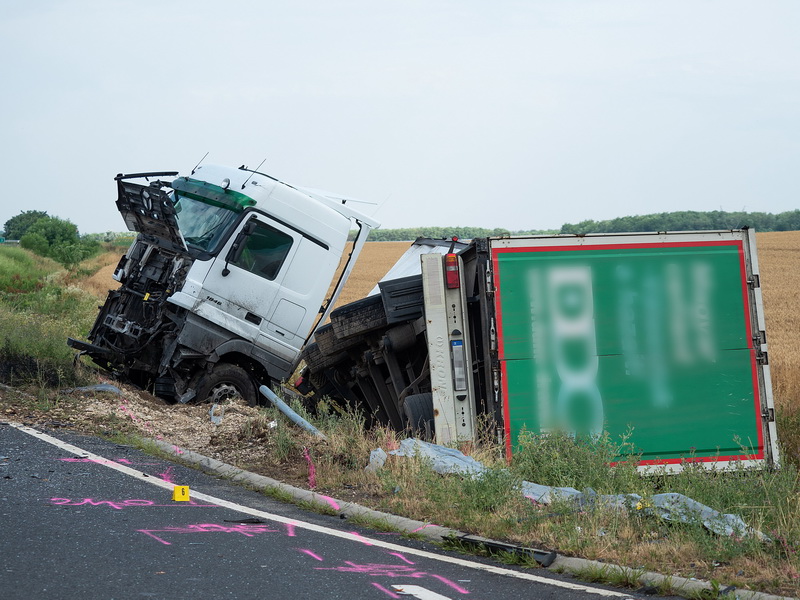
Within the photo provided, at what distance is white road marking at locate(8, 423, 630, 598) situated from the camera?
480cm

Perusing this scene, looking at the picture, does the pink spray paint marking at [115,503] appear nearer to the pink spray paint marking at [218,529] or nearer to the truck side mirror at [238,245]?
the pink spray paint marking at [218,529]

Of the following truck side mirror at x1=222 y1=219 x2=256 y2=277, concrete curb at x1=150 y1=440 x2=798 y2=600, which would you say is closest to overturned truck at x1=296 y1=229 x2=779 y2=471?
concrete curb at x1=150 y1=440 x2=798 y2=600

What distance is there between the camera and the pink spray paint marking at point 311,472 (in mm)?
7124

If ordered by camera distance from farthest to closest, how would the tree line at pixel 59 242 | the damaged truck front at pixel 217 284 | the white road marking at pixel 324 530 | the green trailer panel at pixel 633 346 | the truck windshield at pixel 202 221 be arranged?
1. the tree line at pixel 59 242
2. the truck windshield at pixel 202 221
3. the damaged truck front at pixel 217 284
4. the green trailer panel at pixel 633 346
5. the white road marking at pixel 324 530

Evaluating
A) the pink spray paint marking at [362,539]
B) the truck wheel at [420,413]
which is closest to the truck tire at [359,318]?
the truck wheel at [420,413]

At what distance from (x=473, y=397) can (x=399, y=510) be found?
2.00m

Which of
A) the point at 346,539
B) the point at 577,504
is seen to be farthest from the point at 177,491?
the point at 577,504

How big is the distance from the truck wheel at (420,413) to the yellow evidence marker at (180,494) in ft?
7.93

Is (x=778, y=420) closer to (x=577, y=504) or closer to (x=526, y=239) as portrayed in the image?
(x=526, y=239)

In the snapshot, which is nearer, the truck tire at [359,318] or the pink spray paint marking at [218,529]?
the pink spray paint marking at [218,529]

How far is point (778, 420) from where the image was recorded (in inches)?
406

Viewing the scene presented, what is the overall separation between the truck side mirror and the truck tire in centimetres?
201

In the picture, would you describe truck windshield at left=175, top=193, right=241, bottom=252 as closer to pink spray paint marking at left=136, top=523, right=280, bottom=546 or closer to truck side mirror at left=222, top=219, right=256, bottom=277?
truck side mirror at left=222, top=219, right=256, bottom=277

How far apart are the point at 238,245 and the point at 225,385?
1.69 metres
